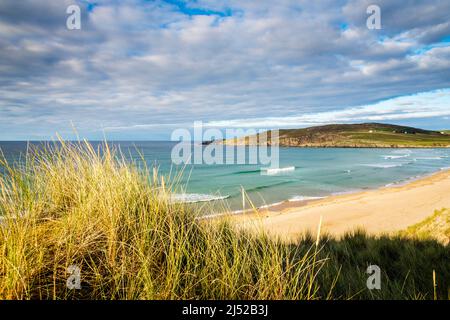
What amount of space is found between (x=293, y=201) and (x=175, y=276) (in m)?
19.0

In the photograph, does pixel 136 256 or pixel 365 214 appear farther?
pixel 365 214

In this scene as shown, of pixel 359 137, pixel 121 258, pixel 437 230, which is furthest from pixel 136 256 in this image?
pixel 359 137

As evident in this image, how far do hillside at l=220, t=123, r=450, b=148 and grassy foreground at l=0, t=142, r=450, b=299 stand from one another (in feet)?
412

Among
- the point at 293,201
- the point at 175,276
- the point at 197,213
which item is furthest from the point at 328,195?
the point at 175,276

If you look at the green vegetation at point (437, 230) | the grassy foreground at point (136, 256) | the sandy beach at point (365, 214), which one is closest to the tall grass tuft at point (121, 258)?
the grassy foreground at point (136, 256)

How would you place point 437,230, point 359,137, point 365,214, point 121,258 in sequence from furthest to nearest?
point 359,137
point 365,214
point 437,230
point 121,258

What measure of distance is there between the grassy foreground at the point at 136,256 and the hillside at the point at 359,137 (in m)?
126

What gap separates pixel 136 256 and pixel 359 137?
473ft

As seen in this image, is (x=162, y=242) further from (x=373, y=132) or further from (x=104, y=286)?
(x=373, y=132)

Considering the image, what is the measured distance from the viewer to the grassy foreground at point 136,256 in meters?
2.31

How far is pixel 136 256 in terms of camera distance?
2.66 metres

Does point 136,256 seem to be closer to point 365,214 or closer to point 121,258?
point 121,258

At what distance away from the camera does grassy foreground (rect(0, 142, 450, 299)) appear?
231cm

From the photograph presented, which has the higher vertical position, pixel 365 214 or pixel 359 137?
pixel 359 137
